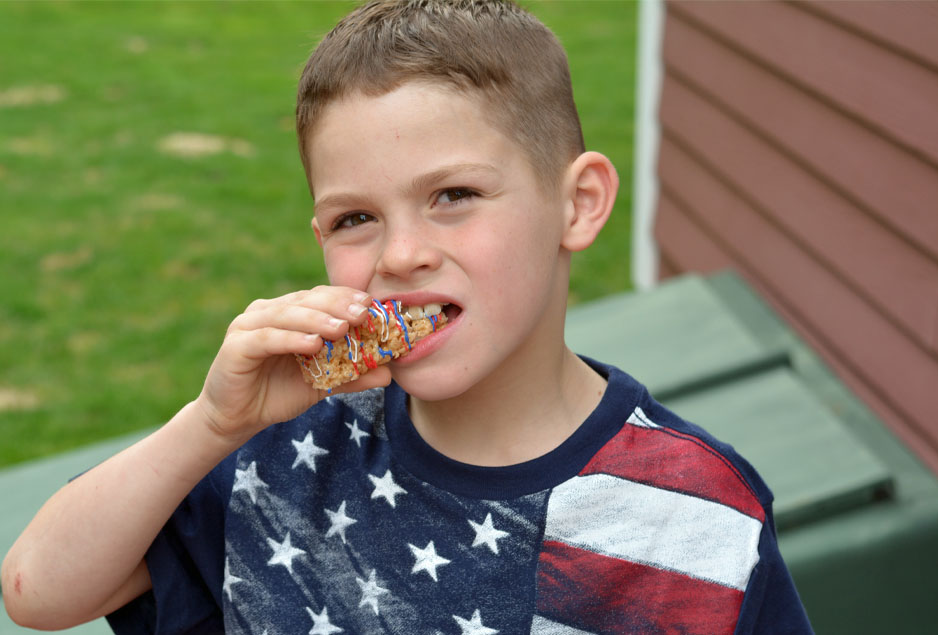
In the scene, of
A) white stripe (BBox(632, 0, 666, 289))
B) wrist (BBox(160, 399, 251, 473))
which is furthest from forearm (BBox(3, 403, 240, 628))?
white stripe (BBox(632, 0, 666, 289))

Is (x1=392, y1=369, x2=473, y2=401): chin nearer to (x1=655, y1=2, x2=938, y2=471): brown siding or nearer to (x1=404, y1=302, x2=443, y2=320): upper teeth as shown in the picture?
(x1=404, y1=302, x2=443, y2=320): upper teeth

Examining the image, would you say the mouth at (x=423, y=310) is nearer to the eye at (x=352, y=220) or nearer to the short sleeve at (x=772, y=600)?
the eye at (x=352, y=220)

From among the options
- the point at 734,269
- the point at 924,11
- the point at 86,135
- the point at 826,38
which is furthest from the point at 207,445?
the point at 86,135

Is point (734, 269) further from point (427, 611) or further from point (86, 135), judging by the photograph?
point (86, 135)

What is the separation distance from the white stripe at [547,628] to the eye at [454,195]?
62cm

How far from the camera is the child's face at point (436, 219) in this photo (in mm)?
1360

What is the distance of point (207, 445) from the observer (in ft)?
4.90

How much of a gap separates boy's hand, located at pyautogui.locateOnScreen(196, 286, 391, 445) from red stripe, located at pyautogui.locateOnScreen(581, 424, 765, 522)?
368 mm

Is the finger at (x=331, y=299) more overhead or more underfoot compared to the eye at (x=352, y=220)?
more underfoot

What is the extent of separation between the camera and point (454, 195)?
1397mm

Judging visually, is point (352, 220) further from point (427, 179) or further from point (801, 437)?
point (801, 437)

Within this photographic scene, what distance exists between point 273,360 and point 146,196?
16.3 ft

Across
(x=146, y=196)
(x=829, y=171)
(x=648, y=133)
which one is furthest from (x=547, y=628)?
(x=146, y=196)

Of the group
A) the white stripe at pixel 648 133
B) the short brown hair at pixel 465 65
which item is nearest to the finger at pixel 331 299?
the short brown hair at pixel 465 65
